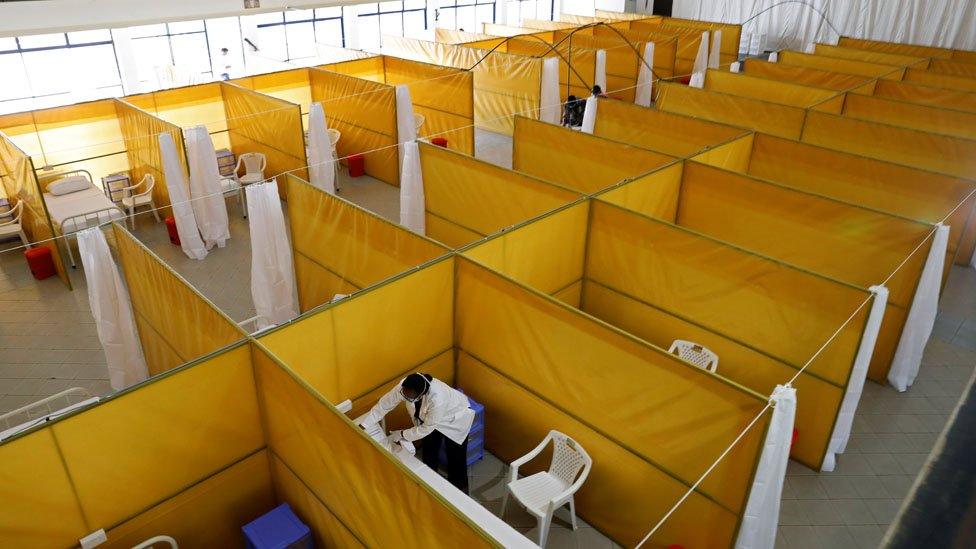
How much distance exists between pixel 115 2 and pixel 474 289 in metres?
8.05

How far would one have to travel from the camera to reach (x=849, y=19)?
71.0 ft

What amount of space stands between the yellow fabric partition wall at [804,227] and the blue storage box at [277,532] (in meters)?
4.43

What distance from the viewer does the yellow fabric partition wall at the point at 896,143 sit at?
28.6ft

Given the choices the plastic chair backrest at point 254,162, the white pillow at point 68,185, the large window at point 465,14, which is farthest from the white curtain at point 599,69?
the white pillow at point 68,185

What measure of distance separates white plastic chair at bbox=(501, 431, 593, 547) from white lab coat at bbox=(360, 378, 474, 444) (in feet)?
1.74

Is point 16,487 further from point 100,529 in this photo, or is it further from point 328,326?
point 328,326

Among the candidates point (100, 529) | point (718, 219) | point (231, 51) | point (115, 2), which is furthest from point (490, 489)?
point (231, 51)

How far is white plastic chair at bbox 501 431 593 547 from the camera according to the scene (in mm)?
4828

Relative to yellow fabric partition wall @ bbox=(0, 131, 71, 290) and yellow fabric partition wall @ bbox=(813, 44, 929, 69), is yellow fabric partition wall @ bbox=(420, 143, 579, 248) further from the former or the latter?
yellow fabric partition wall @ bbox=(813, 44, 929, 69)

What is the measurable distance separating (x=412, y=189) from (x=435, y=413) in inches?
172

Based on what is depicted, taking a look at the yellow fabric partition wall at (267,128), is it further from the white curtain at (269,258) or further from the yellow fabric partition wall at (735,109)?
the yellow fabric partition wall at (735,109)

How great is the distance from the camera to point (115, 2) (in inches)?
376

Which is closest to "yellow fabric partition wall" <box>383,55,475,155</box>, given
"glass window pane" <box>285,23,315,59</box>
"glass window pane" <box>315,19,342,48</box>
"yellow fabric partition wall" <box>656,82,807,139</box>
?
"yellow fabric partition wall" <box>656,82,807,139</box>

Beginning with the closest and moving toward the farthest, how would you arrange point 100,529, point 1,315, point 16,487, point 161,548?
point 16,487 < point 100,529 < point 161,548 < point 1,315
